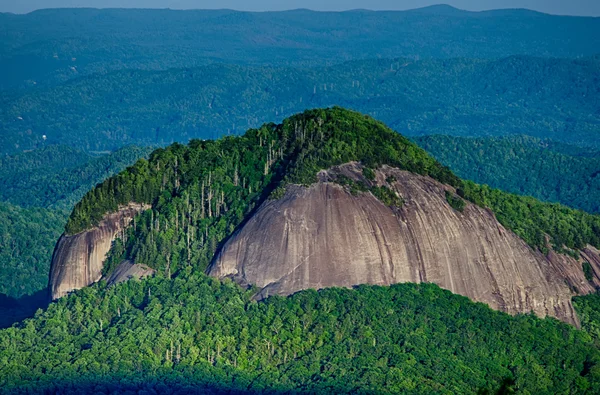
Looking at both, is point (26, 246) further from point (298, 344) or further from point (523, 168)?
point (523, 168)

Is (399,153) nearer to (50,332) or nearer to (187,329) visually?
(187,329)

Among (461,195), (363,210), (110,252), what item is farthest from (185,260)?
(461,195)

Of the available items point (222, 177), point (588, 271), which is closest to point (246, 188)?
point (222, 177)

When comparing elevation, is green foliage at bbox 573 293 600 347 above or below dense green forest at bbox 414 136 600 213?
above

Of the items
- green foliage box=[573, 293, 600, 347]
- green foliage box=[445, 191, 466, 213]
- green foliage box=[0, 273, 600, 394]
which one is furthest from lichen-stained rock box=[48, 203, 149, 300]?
green foliage box=[573, 293, 600, 347]

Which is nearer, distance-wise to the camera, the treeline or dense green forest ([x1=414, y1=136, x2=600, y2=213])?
the treeline

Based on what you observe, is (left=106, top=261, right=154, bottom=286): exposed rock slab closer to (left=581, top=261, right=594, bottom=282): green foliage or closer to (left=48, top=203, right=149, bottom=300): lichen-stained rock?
(left=48, top=203, right=149, bottom=300): lichen-stained rock
